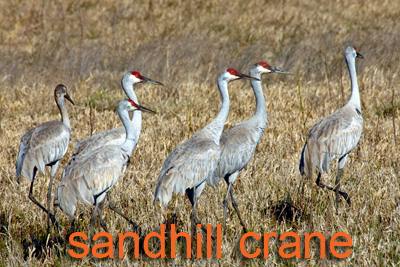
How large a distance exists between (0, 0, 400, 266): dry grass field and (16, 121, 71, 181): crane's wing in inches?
13.0

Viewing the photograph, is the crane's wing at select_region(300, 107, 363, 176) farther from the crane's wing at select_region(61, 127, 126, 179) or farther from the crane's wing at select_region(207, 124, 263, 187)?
the crane's wing at select_region(61, 127, 126, 179)

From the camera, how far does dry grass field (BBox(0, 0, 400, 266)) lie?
363 cm

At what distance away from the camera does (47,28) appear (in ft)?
41.1

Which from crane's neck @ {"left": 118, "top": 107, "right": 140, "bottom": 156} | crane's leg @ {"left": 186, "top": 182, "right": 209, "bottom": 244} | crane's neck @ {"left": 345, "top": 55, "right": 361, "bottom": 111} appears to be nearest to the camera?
crane's leg @ {"left": 186, "top": 182, "right": 209, "bottom": 244}

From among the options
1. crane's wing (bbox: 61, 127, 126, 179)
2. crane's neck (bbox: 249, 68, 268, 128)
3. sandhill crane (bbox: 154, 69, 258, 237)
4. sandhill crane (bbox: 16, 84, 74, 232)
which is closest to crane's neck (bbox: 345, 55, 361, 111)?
crane's neck (bbox: 249, 68, 268, 128)

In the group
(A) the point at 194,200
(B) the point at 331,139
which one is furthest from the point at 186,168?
(B) the point at 331,139

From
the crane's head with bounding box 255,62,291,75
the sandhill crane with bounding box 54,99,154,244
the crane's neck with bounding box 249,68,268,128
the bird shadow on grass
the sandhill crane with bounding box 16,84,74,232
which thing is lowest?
the bird shadow on grass

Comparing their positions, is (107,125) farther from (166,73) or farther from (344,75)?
(344,75)

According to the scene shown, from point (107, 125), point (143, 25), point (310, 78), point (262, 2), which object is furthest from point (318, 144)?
point (262, 2)

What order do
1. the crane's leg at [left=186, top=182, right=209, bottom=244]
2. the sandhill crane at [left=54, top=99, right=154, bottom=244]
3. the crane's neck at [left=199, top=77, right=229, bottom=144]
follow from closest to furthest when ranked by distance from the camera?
the sandhill crane at [left=54, top=99, right=154, bottom=244], the crane's leg at [left=186, top=182, right=209, bottom=244], the crane's neck at [left=199, top=77, right=229, bottom=144]

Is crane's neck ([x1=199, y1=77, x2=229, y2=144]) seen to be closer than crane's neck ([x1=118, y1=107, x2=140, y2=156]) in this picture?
No

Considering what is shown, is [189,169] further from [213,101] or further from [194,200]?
[213,101]

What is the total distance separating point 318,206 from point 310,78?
16.4 feet

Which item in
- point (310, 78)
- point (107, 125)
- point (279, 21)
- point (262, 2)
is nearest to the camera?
point (107, 125)
